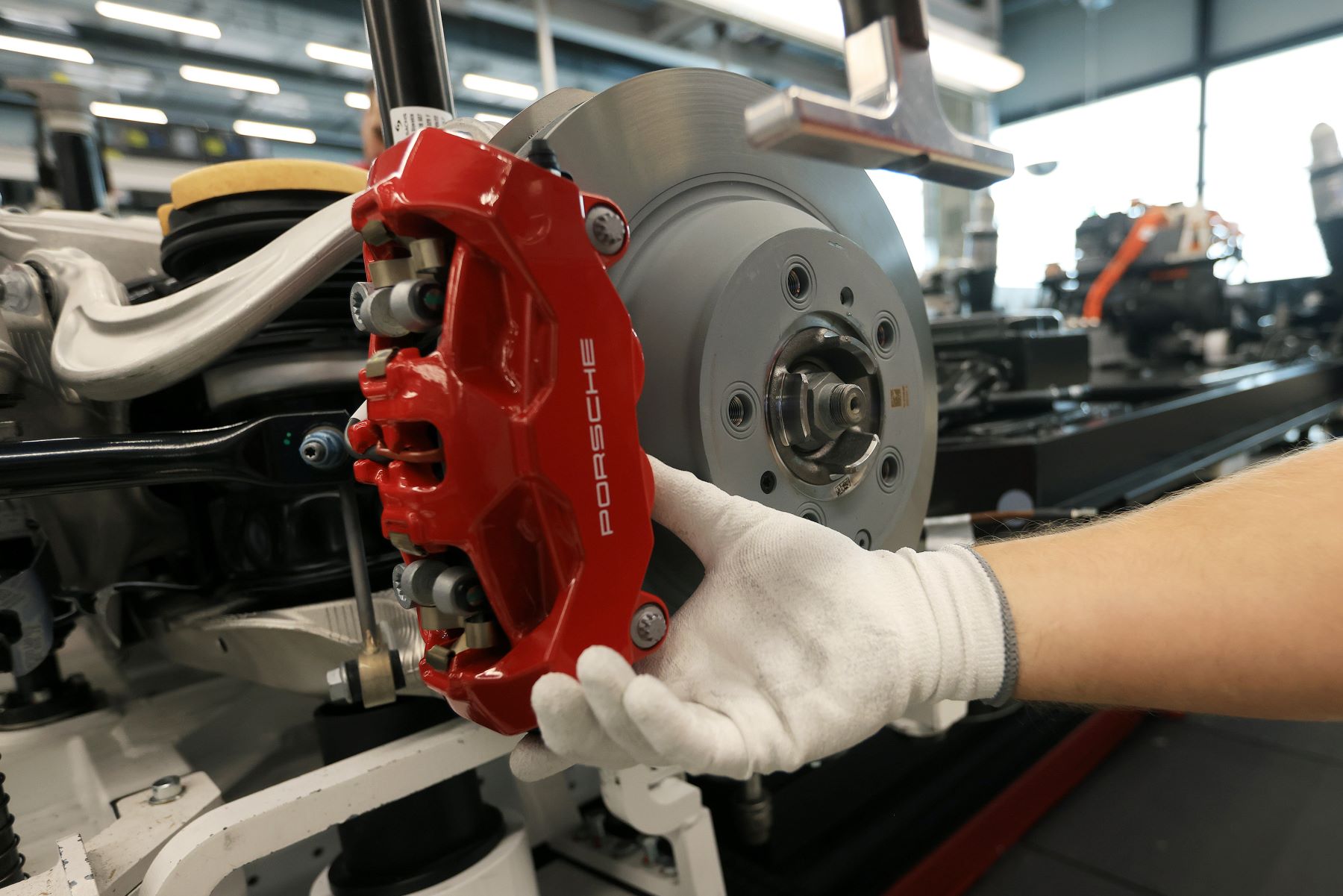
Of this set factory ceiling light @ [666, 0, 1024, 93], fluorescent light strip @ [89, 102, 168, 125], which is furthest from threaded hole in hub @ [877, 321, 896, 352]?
fluorescent light strip @ [89, 102, 168, 125]

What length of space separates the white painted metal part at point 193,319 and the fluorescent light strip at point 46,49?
6.11m

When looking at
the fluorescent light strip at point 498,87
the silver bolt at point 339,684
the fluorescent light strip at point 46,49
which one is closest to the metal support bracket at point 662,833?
the silver bolt at point 339,684

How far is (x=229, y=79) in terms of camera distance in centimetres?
594

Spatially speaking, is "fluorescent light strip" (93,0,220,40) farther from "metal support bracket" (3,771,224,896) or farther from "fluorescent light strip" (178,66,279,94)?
"metal support bracket" (3,771,224,896)

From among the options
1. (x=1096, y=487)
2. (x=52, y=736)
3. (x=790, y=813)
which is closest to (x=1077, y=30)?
(x=1096, y=487)

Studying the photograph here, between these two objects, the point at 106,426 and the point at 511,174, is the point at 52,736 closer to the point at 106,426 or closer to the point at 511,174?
the point at 106,426

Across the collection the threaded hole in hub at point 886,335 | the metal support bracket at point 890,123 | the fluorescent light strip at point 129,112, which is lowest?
the threaded hole in hub at point 886,335

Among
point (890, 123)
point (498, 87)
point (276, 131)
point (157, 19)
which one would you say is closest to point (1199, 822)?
point (890, 123)

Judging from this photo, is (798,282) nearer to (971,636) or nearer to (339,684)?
(971,636)

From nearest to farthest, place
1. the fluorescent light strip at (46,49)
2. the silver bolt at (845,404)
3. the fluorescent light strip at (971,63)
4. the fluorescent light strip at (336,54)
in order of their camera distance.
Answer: the silver bolt at (845,404) → the fluorescent light strip at (971,63) → the fluorescent light strip at (46,49) → the fluorescent light strip at (336,54)

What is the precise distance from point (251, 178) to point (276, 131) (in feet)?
24.8

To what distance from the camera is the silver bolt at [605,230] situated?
442mm

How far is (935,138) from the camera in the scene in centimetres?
47

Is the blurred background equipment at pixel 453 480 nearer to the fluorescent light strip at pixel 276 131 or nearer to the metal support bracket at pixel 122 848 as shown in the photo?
the metal support bracket at pixel 122 848
